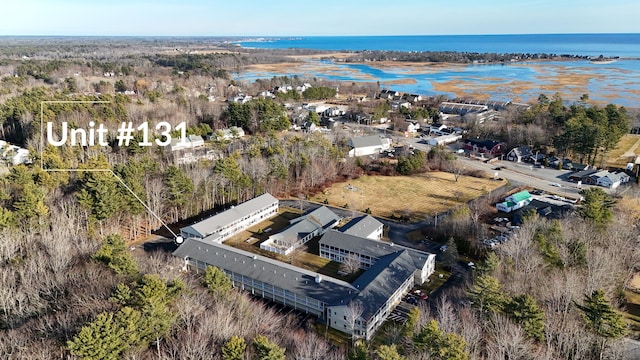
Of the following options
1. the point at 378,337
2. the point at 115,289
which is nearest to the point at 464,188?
the point at 378,337

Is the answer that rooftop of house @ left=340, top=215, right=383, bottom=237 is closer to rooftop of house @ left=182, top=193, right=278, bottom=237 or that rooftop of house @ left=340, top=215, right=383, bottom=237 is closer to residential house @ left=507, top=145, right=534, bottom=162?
rooftop of house @ left=182, top=193, right=278, bottom=237

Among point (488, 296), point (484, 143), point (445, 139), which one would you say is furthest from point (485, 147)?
point (488, 296)

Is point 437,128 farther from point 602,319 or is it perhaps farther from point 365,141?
point 602,319

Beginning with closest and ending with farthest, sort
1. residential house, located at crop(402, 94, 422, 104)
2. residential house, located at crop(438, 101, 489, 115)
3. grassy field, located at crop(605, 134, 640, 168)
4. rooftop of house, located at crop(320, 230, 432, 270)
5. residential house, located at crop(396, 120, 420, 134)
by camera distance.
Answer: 1. rooftop of house, located at crop(320, 230, 432, 270)
2. grassy field, located at crop(605, 134, 640, 168)
3. residential house, located at crop(396, 120, 420, 134)
4. residential house, located at crop(438, 101, 489, 115)
5. residential house, located at crop(402, 94, 422, 104)

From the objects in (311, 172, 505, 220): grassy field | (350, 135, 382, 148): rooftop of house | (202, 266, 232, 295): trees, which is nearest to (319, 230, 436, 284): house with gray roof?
(311, 172, 505, 220): grassy field

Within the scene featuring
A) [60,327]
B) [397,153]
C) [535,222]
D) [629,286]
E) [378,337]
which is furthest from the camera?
[397,153]

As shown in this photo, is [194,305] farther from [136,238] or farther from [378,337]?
[136,238]
